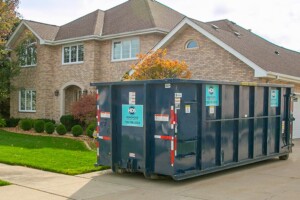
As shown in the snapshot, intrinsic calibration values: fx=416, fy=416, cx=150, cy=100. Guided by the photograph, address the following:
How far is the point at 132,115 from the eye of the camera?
30.5 feet

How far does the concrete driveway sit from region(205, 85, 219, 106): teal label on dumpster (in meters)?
1.68

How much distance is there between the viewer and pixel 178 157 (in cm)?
855

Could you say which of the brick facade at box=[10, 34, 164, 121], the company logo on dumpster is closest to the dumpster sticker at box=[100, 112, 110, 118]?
the company logo on dumpster

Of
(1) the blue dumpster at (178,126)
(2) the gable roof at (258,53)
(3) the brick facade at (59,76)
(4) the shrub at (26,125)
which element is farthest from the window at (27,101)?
(1) the blue dumpster at (178,126)

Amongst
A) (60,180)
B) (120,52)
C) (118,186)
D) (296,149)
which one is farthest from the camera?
(120,52)

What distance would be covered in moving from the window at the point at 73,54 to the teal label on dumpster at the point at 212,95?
17340mm

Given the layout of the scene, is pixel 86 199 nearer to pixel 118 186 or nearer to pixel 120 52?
pixel 118 186

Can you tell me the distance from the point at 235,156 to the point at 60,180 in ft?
13.6

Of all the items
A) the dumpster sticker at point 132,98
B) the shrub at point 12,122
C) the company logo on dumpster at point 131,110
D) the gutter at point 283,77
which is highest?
the gutter at point 283,77

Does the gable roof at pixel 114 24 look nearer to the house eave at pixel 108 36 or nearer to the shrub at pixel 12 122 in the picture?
the house eave at pixel 108 36

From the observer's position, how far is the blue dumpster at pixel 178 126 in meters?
8.64

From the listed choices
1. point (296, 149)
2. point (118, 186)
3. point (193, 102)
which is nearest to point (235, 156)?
point (193, 102)

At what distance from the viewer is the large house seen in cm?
1838

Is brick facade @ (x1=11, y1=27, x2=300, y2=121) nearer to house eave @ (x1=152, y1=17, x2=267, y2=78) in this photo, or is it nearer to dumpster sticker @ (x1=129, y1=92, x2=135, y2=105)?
house eave @ (x1=152, y1=17, x2=267, y2=78)
